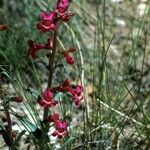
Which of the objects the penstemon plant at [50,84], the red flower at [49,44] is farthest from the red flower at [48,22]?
the red flower at [49,44]

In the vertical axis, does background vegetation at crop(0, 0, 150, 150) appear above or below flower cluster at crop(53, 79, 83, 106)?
below

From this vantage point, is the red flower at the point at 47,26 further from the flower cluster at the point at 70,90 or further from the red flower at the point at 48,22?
the flower cluster at the point at 70,90

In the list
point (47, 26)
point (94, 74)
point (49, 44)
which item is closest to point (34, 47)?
point (49, 44)

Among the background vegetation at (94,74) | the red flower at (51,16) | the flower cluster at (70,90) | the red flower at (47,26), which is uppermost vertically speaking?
the red flower at (51,16)

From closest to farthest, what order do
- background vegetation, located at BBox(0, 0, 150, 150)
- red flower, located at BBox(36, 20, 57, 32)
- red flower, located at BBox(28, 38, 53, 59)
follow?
red flower, located at BBox(36, 20, 57, 32), red flower, located at BBox(28, 38, 53, 59), background vegetation, located at BBox(0, 0, 150, 150)

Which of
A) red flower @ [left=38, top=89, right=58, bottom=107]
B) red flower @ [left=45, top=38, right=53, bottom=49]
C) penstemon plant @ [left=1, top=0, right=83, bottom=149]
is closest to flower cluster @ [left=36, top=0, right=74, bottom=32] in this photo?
penstemon plant @ [left=1, top=0, right=83, bottom=149]

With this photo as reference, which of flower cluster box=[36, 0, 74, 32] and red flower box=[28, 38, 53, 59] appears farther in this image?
red flower box=[28, 38, 53, 59]

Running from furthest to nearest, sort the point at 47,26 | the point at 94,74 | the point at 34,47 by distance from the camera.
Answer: the point at 94,74 < the point at 34,47 < the point at 47,26

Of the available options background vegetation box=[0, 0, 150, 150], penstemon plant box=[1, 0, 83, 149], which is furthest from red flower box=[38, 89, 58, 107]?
background vegetation box=[0, 0, 150, 150]

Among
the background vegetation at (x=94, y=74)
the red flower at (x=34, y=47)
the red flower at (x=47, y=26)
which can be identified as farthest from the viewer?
the background vegetation at (x=94, y=74)

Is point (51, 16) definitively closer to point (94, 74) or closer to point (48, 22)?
point (48, 22)

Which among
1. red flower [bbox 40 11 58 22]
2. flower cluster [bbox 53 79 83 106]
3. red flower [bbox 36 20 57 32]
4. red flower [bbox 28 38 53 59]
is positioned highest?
red flower [bbox 40 11 58 22]

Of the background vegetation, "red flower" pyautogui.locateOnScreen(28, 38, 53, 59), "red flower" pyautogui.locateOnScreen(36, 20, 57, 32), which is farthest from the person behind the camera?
the background vegetation

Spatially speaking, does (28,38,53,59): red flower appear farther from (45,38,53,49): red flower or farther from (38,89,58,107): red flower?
(38,89,58,107): red flower
